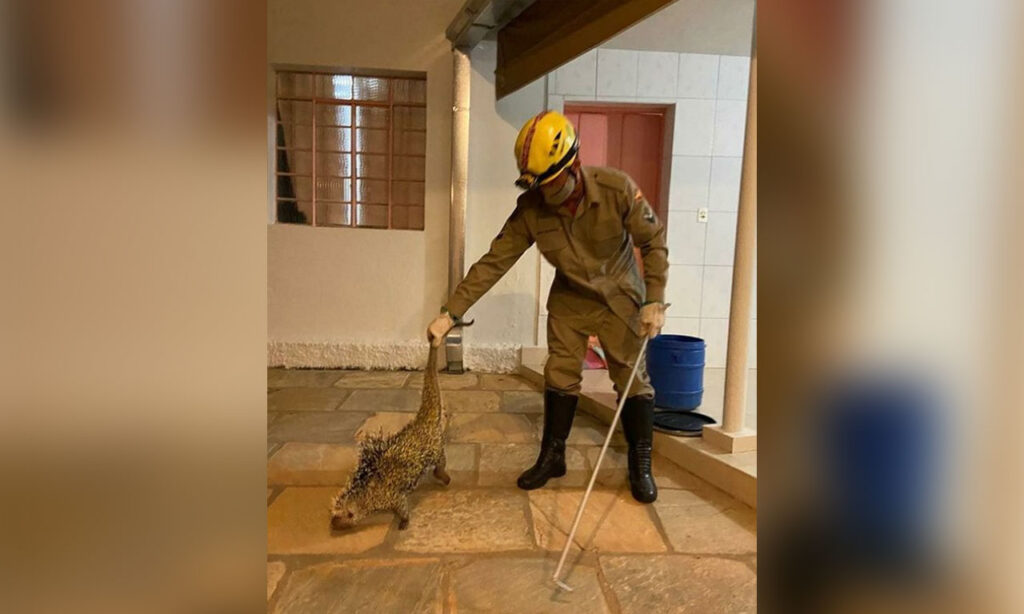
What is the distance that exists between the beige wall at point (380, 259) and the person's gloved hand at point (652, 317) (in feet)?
7.38

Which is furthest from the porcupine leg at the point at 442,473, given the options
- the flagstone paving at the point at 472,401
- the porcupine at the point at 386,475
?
the flagstone paving at the point at 472,401

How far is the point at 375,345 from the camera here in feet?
14.6

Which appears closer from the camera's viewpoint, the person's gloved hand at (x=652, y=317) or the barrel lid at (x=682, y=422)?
the person's gloved hand at (x=652, y=317)

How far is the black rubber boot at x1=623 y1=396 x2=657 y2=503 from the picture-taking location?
247 cm

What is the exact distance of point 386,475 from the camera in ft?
7.09

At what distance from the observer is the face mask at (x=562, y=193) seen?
2400mm

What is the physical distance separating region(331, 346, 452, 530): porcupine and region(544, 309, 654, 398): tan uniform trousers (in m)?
0.60

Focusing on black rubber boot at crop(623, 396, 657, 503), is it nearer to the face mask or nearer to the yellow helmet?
the face mask

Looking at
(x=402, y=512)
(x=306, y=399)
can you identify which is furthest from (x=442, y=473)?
(x=306, y=399)

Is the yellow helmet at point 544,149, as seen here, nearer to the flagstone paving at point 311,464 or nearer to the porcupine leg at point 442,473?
the porcupine leg at point 442,473

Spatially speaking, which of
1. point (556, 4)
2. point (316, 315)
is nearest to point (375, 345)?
point (316, 315)
